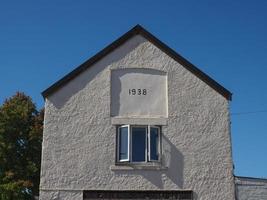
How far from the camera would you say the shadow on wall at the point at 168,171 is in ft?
61.1

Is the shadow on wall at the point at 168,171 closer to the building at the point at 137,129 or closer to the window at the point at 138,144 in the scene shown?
the building at the point at 137,129

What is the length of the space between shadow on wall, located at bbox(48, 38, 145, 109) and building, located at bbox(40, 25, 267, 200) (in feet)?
0.13

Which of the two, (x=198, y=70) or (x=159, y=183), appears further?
(x=198, y=70)

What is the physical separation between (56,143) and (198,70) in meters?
6.25

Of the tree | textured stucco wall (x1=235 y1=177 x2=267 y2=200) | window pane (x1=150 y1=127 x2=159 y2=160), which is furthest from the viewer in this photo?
the tree

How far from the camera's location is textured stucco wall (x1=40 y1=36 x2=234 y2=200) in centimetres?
1859

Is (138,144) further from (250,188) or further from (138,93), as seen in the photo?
(250,188)

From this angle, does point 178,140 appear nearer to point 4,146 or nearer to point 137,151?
point 137,151

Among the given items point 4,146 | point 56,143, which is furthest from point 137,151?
point 4,146

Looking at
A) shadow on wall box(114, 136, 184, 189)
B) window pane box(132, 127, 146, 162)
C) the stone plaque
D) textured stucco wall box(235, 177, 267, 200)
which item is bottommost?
textured stucco wall box(235, 177, 267, 200)

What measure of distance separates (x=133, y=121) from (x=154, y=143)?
116 centimetres

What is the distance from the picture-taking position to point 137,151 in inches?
744

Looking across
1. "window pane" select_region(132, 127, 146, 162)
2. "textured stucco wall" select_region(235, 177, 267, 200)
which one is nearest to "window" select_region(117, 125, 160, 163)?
"window pane" select_region(132, 127, 146, 162)

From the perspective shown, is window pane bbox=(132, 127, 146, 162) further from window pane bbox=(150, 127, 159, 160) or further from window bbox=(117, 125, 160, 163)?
window pane bbox=(150, 127, 159, 160)
